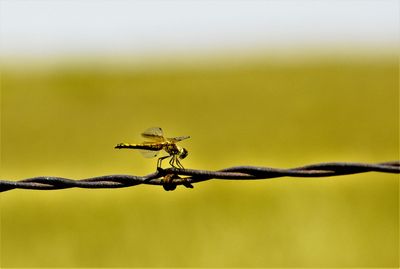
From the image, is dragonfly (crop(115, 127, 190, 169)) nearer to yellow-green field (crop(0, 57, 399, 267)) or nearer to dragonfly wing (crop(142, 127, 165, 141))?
dragonfly wing (crop(142, 127, 165, 141))

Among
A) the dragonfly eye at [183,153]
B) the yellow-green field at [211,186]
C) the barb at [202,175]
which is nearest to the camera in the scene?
the barb at [202,175]

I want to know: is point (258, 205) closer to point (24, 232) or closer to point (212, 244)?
point (212, 244)

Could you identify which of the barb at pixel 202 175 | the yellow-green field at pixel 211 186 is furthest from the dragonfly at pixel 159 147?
the yellow-green field at pixel 211 186

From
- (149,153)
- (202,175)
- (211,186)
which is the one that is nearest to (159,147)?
(149,153)

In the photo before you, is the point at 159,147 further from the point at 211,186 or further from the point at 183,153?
the point at 211,186

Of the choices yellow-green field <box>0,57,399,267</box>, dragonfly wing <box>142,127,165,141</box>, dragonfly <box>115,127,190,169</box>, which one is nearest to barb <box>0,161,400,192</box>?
dragonfly <box>115,127,190,169</box>

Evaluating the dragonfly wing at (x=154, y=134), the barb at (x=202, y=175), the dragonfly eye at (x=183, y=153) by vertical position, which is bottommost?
the barb at (x=202, y=175)

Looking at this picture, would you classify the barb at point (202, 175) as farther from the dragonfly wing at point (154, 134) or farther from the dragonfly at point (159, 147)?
the dragonfly wing at point (154, 134)
